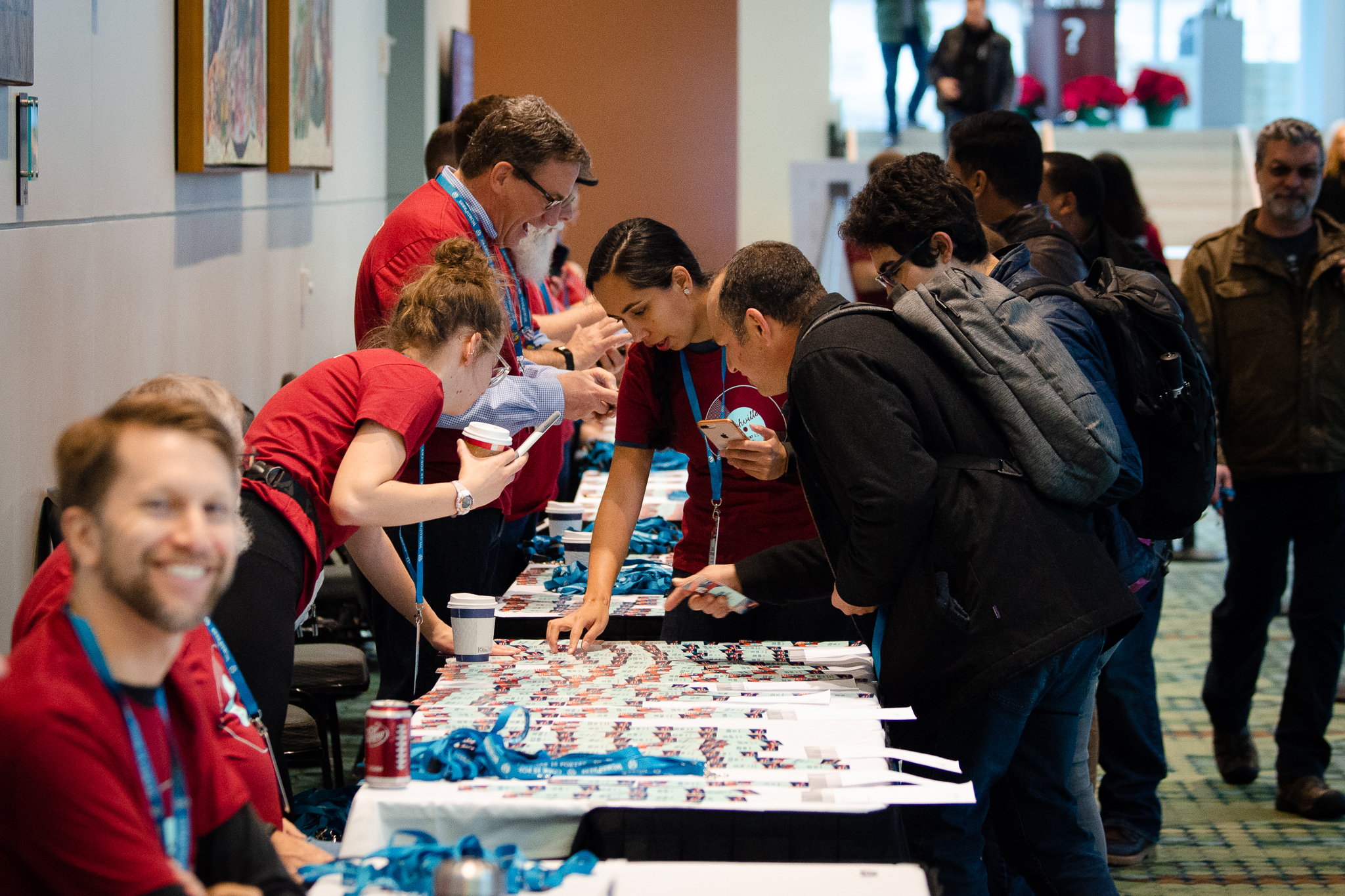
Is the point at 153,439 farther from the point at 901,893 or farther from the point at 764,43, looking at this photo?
the point at 764,43

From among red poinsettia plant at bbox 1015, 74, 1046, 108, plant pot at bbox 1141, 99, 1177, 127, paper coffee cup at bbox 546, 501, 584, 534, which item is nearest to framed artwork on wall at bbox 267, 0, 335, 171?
paper coffee cup at bbox 546, 501, 584, 534

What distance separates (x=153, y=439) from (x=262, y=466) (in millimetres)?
839

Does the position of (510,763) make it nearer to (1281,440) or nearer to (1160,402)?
(1160,402)

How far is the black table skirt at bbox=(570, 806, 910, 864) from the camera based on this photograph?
1.77 m

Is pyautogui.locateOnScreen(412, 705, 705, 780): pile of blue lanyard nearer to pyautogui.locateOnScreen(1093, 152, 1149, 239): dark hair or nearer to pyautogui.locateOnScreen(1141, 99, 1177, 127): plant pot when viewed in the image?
pyautogui.locateOnScreen(1093, 152, 1149, 239): dark hair

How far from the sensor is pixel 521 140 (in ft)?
10.9

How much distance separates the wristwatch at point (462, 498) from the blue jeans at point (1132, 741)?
2.05 metres

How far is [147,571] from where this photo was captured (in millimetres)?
1292

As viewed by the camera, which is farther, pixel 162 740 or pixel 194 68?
pixel 194 68

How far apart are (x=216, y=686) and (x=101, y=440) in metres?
0.58

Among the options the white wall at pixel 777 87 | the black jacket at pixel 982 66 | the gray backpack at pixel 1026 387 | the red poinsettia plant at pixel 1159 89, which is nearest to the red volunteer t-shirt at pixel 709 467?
the gray backpack at pixel 1026 387

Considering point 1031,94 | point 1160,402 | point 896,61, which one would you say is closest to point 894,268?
point 1160,402

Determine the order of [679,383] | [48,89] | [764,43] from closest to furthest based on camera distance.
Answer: [48,89] < [679,383] < [764,43]

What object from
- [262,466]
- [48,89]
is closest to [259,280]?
[48,89]
